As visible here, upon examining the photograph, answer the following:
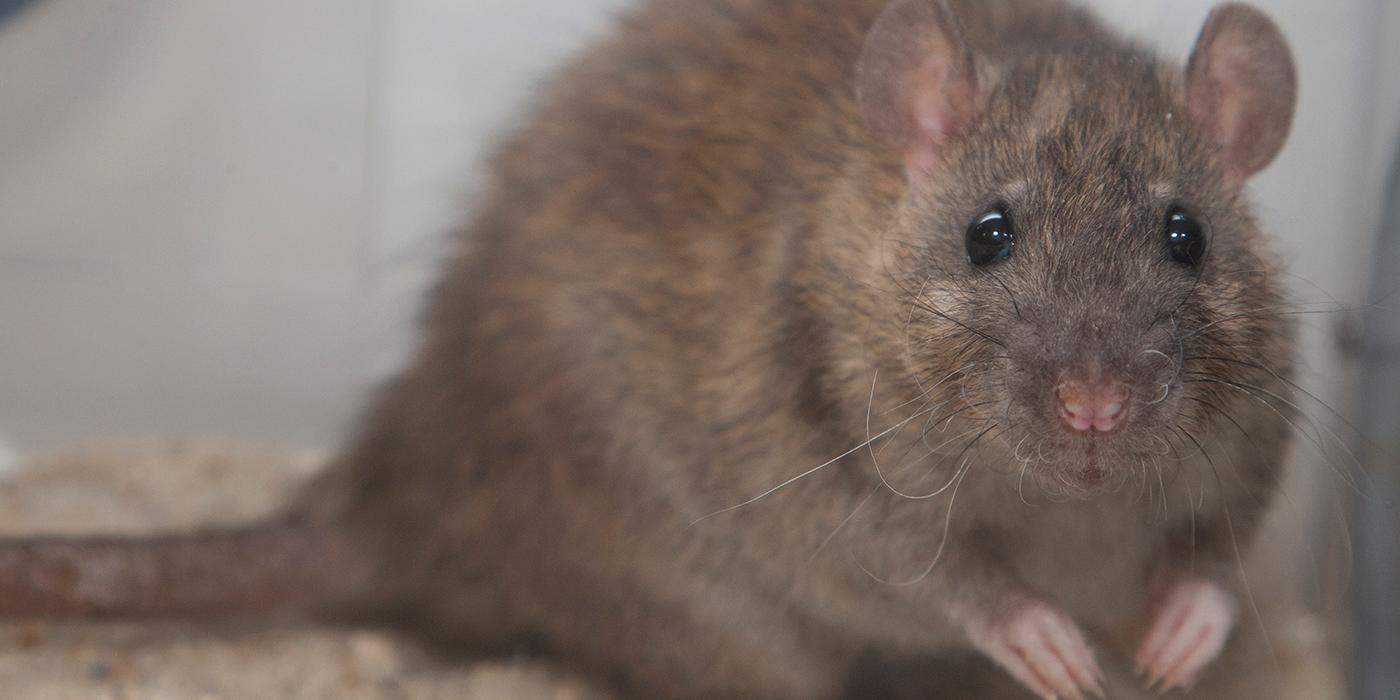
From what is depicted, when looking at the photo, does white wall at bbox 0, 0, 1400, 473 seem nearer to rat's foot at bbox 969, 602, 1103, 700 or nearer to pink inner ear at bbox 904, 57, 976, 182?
pink inner ear at bbox 904, 57, 976, 182

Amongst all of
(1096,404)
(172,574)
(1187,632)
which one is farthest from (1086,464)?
(172,574)

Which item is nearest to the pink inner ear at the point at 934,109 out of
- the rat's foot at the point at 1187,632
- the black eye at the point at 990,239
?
the black eye at the point at 990,239

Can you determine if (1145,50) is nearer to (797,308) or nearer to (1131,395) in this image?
(797,308)

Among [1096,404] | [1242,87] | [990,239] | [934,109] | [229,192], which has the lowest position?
[229,192]

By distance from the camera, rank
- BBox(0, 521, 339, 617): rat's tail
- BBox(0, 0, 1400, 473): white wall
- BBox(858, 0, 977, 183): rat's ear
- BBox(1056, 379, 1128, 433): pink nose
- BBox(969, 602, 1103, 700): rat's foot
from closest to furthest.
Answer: BBox(1056, 379, 1128, 433): pink nose < BBox(858, 0, 977, 183): rat's ear < BBox(969, 602, 1103, 700): rat's foot < BBox(0, 521, 339, 617): rat's tail < BBox(0, 0, 1400, 473): white wall

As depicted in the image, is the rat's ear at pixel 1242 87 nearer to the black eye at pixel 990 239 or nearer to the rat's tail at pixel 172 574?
the black eye at pixel 990 239

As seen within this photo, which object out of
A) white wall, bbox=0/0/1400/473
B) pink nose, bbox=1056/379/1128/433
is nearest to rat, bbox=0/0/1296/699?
pink nose, bbox=1056/379/1128/433

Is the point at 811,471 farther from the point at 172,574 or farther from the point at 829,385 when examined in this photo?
the point at 172,574
